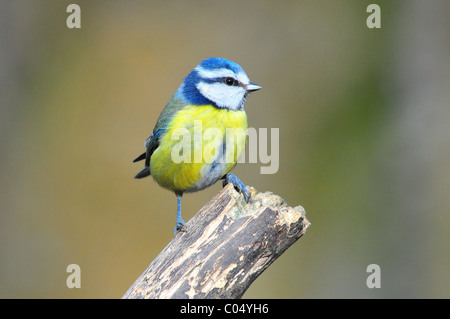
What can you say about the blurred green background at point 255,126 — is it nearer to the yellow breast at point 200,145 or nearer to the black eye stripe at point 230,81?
the yellow breast at point 200,145

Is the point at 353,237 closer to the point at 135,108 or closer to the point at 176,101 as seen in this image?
the point at 135,108

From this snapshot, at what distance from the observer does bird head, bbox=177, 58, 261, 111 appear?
2.98 metres

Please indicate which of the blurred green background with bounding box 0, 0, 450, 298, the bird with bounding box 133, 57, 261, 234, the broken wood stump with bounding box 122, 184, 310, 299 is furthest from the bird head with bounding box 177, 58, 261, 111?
the blurred green background with bounding box 0, 0, 450, 298

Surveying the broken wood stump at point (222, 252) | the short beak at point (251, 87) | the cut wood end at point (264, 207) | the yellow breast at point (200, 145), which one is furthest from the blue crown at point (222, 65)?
the broken wood stump at point (222, 252)

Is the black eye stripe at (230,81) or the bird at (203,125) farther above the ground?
the black eye stripe at (230,81)

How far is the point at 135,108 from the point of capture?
17.1 ft

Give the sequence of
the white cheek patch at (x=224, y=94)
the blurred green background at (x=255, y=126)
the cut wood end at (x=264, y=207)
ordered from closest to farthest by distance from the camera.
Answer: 1. the cut wood end at (x=264, y=207)
2. the white cheek patch at (x=224, y=94)
3. the blurred green background at (x=255, y=126)

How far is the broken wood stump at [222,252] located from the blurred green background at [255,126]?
2.73 metres

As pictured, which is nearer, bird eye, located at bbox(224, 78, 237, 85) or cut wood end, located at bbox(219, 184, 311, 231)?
cut wood end, located at bbox(219, 184, 311, 231)

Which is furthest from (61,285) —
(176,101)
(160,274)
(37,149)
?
(160,274)

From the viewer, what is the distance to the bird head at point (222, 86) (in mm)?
2984

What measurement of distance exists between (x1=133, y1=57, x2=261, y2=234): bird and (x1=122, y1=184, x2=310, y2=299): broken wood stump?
Answer: 55 centimetres

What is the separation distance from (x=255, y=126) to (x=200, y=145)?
97.3 inches

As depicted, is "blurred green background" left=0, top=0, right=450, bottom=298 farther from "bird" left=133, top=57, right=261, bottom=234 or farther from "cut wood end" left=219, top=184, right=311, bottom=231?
"cut wood end" left=219, top=184, right=311, bottom=231
